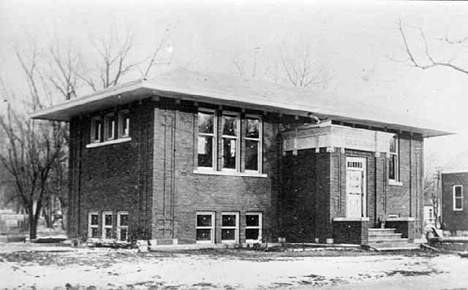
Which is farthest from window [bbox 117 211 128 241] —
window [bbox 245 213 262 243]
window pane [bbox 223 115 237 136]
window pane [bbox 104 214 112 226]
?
window pane [bbox 223 115 237 136]

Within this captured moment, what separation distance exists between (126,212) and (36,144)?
55.7ft

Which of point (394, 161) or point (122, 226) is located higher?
point (394, 161)

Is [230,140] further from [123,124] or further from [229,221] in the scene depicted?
[123,124]

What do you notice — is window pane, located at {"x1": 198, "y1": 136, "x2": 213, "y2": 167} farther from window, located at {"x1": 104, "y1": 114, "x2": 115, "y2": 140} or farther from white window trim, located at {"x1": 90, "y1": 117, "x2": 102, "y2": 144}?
white window trim, located at {"x1": 90, "y1": 117, "x2": 102, "y2": 144}

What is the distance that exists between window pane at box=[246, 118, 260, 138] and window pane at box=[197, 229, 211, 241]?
3588 millimetres

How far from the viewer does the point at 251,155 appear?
23.1 m

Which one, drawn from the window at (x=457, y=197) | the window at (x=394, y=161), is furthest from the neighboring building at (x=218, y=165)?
the window at (x=457, y=197)

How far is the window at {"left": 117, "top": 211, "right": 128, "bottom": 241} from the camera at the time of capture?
2176cm

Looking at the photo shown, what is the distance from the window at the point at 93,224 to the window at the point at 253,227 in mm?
5268

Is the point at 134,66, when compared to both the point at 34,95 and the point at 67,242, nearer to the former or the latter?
the point at 34,95

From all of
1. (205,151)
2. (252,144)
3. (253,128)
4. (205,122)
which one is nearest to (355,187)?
(252,144)

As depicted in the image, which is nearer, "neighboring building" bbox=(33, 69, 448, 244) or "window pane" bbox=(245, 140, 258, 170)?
"neighboring building" bbox=(33, 69, 448, 244)

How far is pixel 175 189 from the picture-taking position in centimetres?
2088

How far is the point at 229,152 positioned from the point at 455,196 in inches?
790
